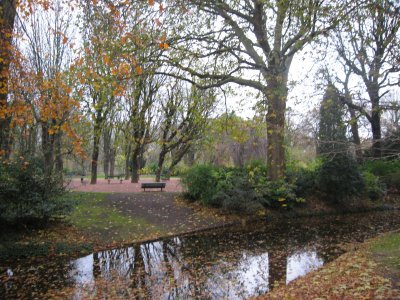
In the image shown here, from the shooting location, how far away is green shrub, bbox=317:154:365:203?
669 inches

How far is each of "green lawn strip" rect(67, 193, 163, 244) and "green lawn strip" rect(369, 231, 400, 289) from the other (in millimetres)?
7150

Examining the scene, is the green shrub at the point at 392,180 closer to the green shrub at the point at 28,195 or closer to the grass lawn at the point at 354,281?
the grass lawn at the point at 354,281

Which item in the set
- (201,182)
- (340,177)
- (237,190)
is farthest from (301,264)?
(340,177)

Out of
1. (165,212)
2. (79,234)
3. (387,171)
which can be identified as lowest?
(79,234)

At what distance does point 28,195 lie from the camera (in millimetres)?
10844

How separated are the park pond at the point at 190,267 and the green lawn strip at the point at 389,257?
1216 millimetres

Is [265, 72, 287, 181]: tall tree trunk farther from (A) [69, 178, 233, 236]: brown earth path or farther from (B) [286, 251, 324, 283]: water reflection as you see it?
(B) [286, 251, 324, 283]: water reflection

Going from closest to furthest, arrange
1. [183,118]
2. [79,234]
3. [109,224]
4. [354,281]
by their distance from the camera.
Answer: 1. [354,281]
2. [79,234]
3. [109,224]
4. [183,118]

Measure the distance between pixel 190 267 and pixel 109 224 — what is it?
17.4ft

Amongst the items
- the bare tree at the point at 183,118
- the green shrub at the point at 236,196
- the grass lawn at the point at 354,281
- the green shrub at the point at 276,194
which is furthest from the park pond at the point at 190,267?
the bare tree at the point at 183,118

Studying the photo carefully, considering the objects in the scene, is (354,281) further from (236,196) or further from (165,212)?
(165,212)

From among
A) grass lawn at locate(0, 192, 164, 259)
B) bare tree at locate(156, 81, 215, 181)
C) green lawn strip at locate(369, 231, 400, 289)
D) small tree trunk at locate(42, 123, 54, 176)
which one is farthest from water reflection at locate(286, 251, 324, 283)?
bare tree at locate(156, 81, 215, 181)

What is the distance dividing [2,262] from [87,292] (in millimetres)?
3736

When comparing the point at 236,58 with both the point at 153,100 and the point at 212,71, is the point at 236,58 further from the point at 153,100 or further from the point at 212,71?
the point at 153,100
